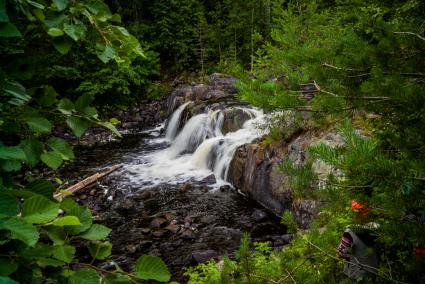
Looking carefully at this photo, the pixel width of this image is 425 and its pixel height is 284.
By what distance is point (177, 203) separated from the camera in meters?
9.49

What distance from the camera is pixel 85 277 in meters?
0.99

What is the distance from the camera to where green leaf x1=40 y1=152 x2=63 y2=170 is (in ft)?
3.66

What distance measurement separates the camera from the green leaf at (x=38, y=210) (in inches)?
35.1

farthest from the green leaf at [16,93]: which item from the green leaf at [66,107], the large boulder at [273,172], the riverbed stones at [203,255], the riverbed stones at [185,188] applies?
the riverbed stones at [185,188]

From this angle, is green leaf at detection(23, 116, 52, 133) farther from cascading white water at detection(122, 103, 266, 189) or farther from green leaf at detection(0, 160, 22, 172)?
cascading white water at detection(122, 103, 266, 189)

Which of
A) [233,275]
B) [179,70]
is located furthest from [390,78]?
[179,70]

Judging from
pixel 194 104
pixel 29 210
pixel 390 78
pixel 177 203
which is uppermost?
pixel 390 78

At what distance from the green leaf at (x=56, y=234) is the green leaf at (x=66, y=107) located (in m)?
0.40

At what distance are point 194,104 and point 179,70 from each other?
10005 mm

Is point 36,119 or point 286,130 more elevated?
point 36,119

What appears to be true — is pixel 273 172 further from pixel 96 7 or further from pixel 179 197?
pixel 96 7

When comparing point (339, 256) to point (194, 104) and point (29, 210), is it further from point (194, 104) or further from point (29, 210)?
point (194, 104)

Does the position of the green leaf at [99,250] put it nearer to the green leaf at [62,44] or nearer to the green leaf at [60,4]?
the green leaf at [62,44]

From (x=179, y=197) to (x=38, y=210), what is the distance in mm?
9070
